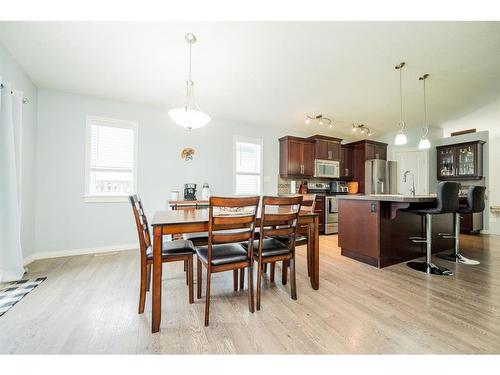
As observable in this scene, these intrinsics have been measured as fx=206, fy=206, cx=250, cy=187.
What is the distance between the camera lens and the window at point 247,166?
4562 millimetres

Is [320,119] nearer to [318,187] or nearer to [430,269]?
[318,187]

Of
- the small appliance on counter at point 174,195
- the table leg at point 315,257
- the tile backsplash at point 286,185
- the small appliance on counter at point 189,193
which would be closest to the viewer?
the table leg at point 315,257

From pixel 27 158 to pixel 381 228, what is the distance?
476cm

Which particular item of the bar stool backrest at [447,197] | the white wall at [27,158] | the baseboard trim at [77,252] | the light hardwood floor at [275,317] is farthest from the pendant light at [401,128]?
the white wall at [27,158]

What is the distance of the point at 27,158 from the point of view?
9.07 feet

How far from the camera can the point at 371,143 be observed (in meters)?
5.39

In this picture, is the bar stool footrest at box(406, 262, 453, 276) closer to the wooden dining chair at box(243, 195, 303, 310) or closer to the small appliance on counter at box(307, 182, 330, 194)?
the wooden dining chair at box(243, 195, 303, 310)

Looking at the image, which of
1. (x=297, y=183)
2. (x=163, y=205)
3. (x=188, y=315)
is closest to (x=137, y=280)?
(x=188, y=315)

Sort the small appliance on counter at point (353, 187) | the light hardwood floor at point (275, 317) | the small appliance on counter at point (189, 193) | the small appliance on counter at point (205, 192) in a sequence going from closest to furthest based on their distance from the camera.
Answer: the light hardwood floor at point (275, 317), the small appliance on counter at point (189, 193), the small appliance on counter at point (205, 192), the small appliance on counter at point (353, 187)

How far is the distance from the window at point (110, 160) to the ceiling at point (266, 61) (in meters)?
0.50

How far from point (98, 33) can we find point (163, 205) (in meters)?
2.60

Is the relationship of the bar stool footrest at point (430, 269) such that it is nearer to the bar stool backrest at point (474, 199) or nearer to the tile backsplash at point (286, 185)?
the bar stool backrest at point (474, 199)

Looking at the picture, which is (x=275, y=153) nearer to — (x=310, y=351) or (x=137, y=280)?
(x=137, y=280)
